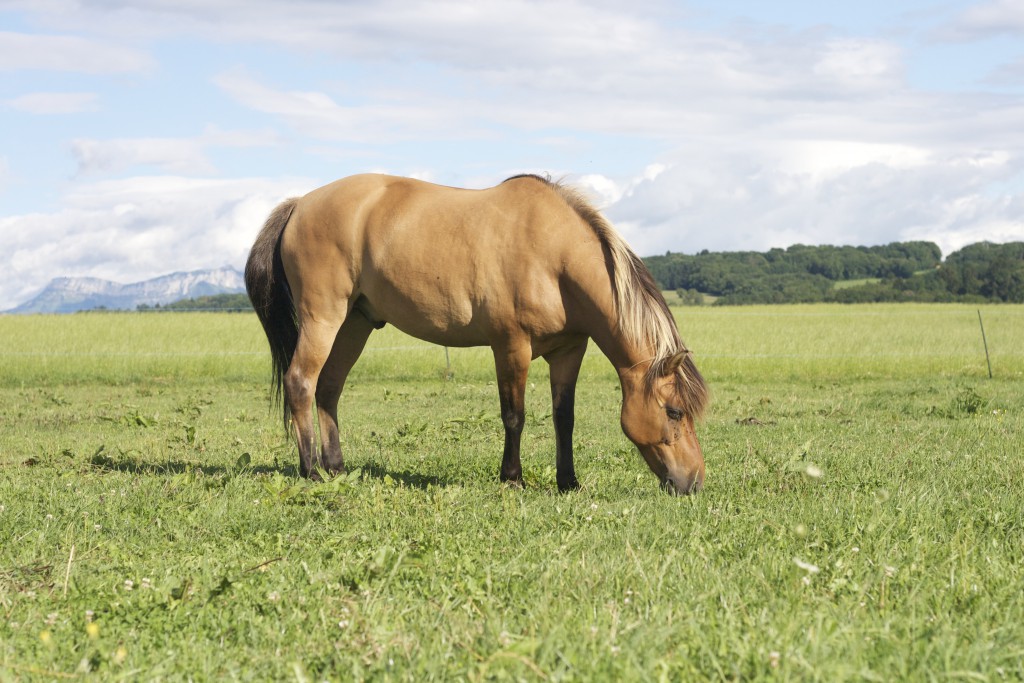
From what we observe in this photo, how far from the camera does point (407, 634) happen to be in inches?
115

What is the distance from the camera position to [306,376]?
6371 millimetres

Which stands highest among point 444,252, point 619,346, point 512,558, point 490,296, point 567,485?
point 444,252

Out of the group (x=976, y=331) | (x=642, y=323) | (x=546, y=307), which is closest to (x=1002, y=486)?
(x=642, y=323)

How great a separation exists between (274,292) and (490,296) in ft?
6.10

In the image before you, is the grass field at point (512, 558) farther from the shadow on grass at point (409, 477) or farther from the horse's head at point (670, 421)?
the horse's head at point (670, 421)

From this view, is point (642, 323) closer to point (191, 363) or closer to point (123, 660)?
point (123, 660)

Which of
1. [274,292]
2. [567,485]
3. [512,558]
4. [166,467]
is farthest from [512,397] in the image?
[166,467]

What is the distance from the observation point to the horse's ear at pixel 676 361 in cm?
537

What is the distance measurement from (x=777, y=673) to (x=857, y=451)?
4922 mm

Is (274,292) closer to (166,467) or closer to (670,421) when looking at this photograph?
(166,467)

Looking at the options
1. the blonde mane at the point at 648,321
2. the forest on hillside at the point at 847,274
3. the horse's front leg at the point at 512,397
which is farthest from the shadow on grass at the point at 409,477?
the forest on hillside at the point at 847,274

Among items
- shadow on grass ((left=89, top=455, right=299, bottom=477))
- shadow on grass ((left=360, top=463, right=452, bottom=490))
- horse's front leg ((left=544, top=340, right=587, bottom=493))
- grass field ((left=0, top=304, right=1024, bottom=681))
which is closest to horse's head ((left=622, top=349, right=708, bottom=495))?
grass field ((left=0, top=304, right=1024, bottom=681))

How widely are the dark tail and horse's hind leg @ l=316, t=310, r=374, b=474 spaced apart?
27 centimetres

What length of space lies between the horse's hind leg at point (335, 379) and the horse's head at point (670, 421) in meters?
2.25
